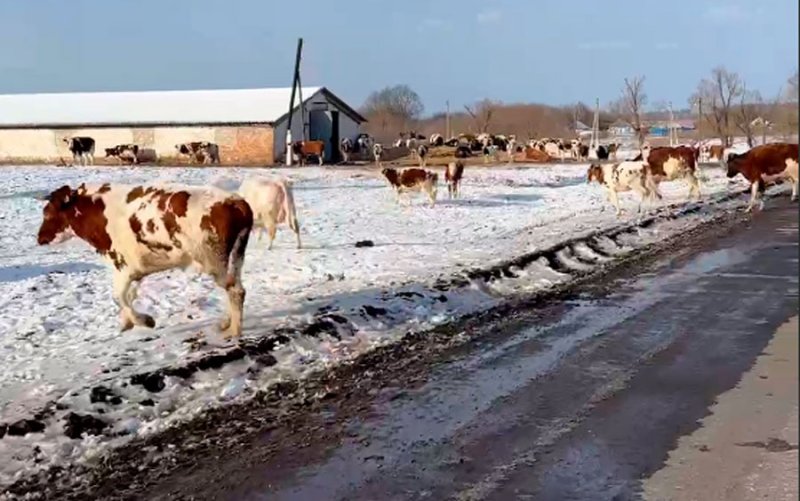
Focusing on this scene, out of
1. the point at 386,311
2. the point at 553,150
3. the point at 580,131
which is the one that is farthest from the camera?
the point at 580,131

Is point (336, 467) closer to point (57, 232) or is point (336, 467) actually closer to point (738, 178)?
point (57, 232)

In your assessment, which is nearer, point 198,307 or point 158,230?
point 158,230

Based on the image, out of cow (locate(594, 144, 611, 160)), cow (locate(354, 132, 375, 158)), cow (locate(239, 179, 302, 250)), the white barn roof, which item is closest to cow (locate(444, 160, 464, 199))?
cow (locate(239, 179, 302, 250))

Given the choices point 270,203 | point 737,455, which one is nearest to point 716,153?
point 270,203

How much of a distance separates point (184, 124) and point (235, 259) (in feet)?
176

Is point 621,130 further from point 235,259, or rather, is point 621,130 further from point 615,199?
point 235,259

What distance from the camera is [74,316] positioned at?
1040 centimetres

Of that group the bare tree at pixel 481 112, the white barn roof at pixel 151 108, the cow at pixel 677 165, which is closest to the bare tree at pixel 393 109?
the bare tree at pixel 481 112

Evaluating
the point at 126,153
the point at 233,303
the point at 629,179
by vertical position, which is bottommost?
the point at 233,303

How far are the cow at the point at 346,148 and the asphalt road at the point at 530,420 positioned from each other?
52.8 metres

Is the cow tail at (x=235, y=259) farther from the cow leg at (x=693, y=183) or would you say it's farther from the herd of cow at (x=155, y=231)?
the cow leg at (x=693, y=183)

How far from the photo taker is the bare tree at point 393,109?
423ft

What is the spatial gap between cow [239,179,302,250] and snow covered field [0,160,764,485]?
0.44m

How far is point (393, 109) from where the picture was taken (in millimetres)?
137750
